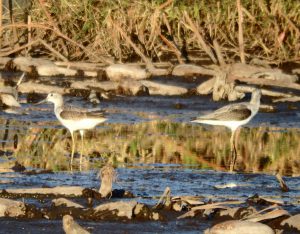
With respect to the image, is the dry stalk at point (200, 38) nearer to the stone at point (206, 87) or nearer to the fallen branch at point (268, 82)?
the stone at point (206, 87)

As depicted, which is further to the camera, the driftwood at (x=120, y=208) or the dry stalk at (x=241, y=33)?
the dry stalk at (x=241, y=33)

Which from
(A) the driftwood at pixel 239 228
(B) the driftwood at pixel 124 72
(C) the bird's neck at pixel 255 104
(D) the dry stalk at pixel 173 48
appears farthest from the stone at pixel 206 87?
(A) the driftwood at pixel 239 228

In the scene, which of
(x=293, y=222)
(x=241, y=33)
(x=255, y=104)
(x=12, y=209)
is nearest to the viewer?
(x=293, y=222)

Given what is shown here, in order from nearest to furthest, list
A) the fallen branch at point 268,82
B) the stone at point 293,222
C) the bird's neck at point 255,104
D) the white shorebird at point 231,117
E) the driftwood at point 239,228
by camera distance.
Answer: the driftwood at point 239,228
the stone at point 293,222
the white shorebird at point 231,117
the bird's neck at point 255,104
the fallen branch at point 268,82

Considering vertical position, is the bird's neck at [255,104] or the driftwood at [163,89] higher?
the driftwood at [163,89]

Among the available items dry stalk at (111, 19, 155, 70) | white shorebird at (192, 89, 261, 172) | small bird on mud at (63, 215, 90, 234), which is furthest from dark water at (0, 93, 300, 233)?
dry stalk at (111, 19, 155, 70)

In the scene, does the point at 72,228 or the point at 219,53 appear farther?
the point at 219,53

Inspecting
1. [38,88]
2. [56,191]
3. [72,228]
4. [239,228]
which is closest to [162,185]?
[56,191]

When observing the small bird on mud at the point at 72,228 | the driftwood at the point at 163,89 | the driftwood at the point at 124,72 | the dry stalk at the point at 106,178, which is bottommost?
the small bird on mud at the point at 72,228

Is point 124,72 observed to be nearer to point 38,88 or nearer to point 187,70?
point 187,70

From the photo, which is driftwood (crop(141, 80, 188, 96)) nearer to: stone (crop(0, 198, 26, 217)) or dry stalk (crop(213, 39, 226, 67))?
dry stalk (crop(213, 39, 226, 67))

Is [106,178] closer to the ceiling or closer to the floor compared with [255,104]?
closer to the floor

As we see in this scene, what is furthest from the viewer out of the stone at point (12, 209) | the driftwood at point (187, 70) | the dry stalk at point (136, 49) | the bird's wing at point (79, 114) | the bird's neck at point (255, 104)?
the dry stalk at point (136, 49)

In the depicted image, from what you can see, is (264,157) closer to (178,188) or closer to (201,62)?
(178,188)
